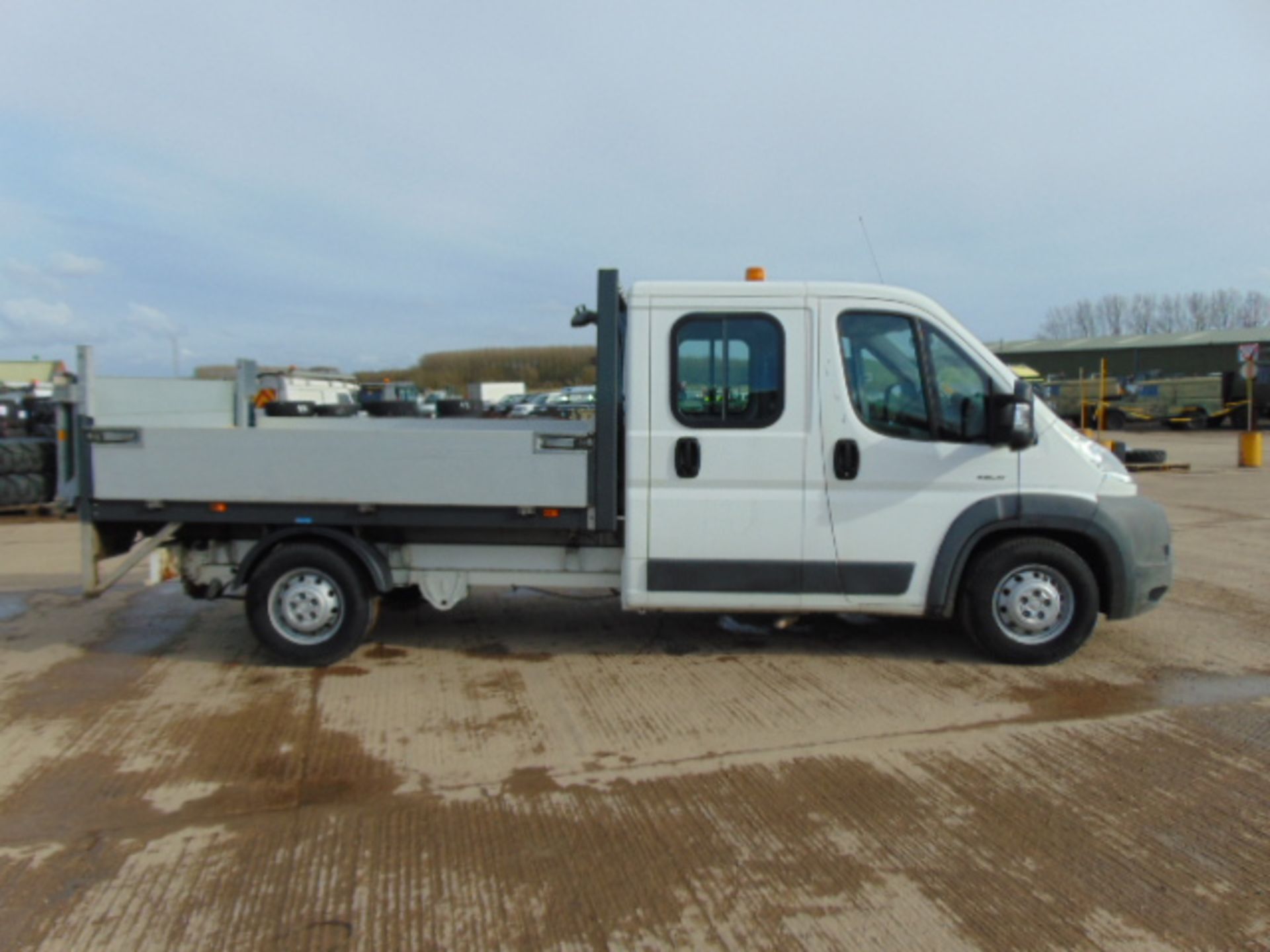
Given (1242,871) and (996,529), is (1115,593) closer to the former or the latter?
(996,529)

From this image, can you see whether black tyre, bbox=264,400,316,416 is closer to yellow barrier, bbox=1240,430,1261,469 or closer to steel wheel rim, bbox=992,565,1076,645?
steel wheel rim, bbox=992,565,1076,645

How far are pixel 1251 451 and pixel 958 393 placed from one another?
17.2 metres

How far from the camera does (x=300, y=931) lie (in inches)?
120

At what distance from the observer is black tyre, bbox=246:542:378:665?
5.68m

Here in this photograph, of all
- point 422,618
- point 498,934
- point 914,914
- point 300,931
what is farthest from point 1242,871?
point 422,618

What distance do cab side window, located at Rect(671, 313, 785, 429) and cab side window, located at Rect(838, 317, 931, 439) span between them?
42 cm

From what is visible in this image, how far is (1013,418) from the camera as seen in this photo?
521 cm

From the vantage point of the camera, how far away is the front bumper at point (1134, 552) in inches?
211

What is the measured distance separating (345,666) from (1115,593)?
467 centimetres

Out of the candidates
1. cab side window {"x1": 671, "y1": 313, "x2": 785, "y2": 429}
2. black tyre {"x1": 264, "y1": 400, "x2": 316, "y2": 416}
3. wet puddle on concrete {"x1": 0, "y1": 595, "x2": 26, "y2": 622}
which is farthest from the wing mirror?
wet puddle on concrete {"x1": 0, "y1": 595, "x2": 26, "y2": 622}

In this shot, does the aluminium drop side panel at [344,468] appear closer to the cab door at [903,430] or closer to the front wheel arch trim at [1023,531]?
the cab door at [903,430]

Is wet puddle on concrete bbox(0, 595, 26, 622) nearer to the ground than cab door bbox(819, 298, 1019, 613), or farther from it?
nearer to the ground

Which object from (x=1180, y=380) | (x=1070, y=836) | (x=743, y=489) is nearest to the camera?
(x=1070, y=836)

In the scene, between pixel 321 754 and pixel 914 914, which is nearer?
pixel 914 914
